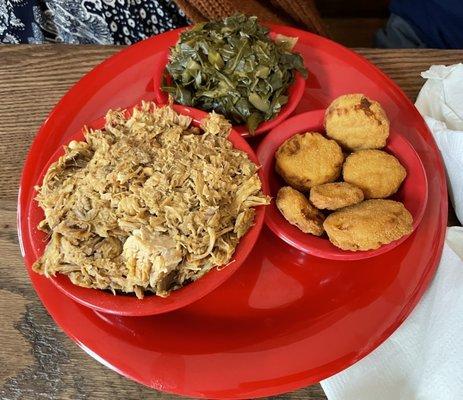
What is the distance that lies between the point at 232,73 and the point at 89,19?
0.67 m

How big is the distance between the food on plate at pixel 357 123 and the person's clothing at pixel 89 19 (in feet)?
2.49

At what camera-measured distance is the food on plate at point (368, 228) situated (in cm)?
110

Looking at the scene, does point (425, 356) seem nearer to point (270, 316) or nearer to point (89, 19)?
point (270, 316)

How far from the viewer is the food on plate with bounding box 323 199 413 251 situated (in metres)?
1.10

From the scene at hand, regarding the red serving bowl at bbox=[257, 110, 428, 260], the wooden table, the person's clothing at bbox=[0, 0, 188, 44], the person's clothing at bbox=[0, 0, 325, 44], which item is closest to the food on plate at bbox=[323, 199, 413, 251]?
the red serving bowl at bbox=[257, 110, 428, 260]

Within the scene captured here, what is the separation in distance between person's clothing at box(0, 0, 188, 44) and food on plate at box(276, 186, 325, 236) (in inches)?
34.1

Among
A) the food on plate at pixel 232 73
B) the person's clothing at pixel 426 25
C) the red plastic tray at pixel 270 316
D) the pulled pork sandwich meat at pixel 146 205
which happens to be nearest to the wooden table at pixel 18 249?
the red plastic tray at pixel 270 316

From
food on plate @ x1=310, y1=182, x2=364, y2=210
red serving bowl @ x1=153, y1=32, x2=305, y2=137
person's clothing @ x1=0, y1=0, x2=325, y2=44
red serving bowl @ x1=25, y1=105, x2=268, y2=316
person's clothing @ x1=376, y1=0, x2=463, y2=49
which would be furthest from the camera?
person's clothing @ x1=376, y1=0, x2=463, y2=49

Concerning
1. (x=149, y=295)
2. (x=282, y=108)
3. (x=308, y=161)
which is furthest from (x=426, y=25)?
(x=149, y=295)

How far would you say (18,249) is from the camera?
1.28 m

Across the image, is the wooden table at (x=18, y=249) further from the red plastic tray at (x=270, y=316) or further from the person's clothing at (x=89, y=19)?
the person's clothing at (x=89, y=19)

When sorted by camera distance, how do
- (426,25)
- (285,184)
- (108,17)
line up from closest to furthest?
(285,184), (108,17), (426,25)

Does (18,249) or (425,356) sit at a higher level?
(425,356)

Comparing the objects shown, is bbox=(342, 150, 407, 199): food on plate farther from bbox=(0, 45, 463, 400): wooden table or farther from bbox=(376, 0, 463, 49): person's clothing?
bbox=(376, 0, 463, 49): person's clothing
